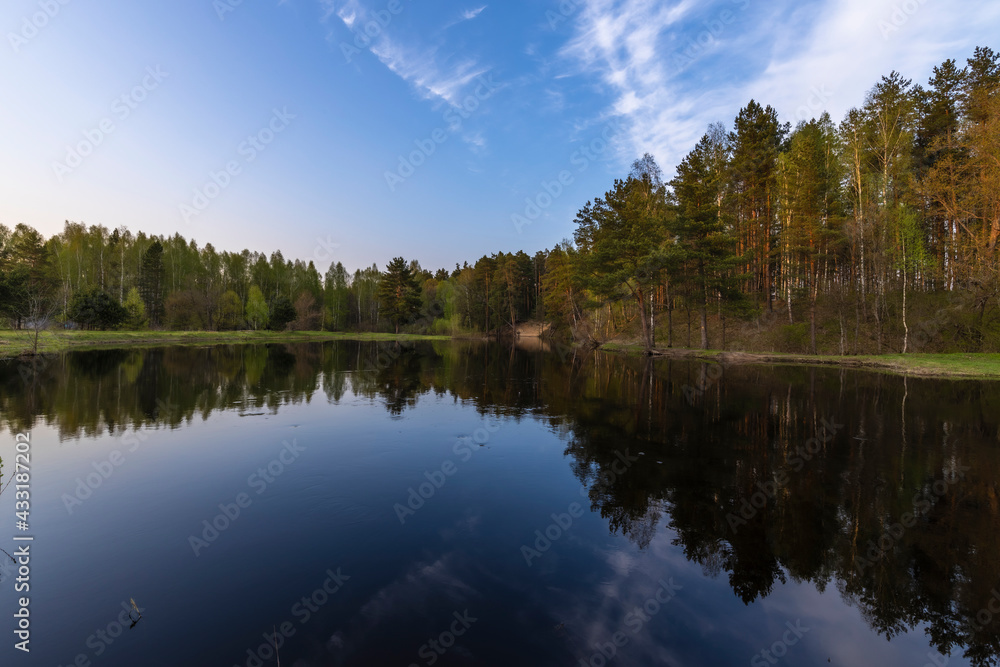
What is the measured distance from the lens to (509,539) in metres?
6.74

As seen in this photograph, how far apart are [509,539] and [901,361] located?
3565 cm

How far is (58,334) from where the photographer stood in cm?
4488

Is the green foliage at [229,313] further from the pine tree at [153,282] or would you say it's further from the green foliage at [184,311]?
the pine tree at [153,282]

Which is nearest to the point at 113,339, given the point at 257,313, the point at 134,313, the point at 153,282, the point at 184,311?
the point at 134,313

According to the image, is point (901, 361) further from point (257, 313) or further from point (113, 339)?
point (257, 313)

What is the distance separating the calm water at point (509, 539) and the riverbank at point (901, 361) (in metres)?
16.2

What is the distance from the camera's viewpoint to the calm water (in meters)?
4.53

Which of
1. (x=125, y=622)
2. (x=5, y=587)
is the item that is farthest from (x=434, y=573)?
(x=5, y=587)

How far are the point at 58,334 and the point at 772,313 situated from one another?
76.3 meters

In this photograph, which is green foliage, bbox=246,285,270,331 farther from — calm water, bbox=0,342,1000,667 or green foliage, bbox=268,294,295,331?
calm water, bbox=0,342,1000,667

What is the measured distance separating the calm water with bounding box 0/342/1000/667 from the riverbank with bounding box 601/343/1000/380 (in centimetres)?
1622

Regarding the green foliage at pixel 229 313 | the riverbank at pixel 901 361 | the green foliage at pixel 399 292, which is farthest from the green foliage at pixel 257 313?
the riverbank at pixel 901 361

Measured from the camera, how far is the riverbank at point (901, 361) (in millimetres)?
26172

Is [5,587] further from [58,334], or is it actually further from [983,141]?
[58,334]
